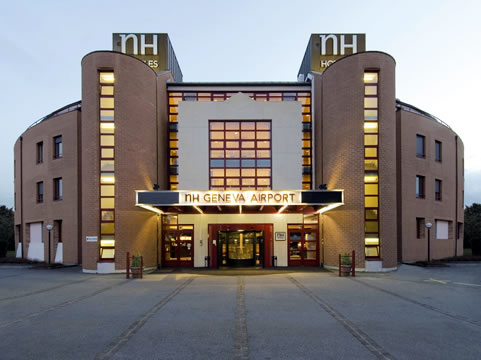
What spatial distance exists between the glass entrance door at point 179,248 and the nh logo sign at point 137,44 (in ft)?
64.4

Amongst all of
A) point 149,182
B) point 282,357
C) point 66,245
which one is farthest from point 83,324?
point 66,245

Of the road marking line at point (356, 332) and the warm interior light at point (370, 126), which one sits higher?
the warm interior light at point (370, 126)

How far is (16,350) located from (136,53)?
32348 mm

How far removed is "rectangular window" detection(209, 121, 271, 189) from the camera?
2284cm

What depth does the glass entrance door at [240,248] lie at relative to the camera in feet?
73.8

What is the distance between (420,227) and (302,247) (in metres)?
7.88

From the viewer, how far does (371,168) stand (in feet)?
63.6

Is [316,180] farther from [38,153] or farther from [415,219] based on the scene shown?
[38,153]

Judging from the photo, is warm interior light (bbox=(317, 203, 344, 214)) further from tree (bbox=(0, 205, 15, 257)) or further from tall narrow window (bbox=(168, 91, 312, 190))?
tree (bbox=(0, 205, 15, 257))

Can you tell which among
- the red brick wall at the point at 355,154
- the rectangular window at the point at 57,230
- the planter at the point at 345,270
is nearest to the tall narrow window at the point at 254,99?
the red brick wall at the point at 355,154

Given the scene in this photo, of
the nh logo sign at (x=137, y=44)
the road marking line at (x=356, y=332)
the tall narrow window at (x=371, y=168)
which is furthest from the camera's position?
the nh logo sign at (x=137, y=44)

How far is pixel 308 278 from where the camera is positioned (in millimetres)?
16812

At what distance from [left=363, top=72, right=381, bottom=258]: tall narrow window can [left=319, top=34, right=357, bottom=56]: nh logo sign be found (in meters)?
14.8

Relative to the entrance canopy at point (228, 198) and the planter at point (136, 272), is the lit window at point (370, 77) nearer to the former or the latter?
the entrance canopy at point (228, 198)
